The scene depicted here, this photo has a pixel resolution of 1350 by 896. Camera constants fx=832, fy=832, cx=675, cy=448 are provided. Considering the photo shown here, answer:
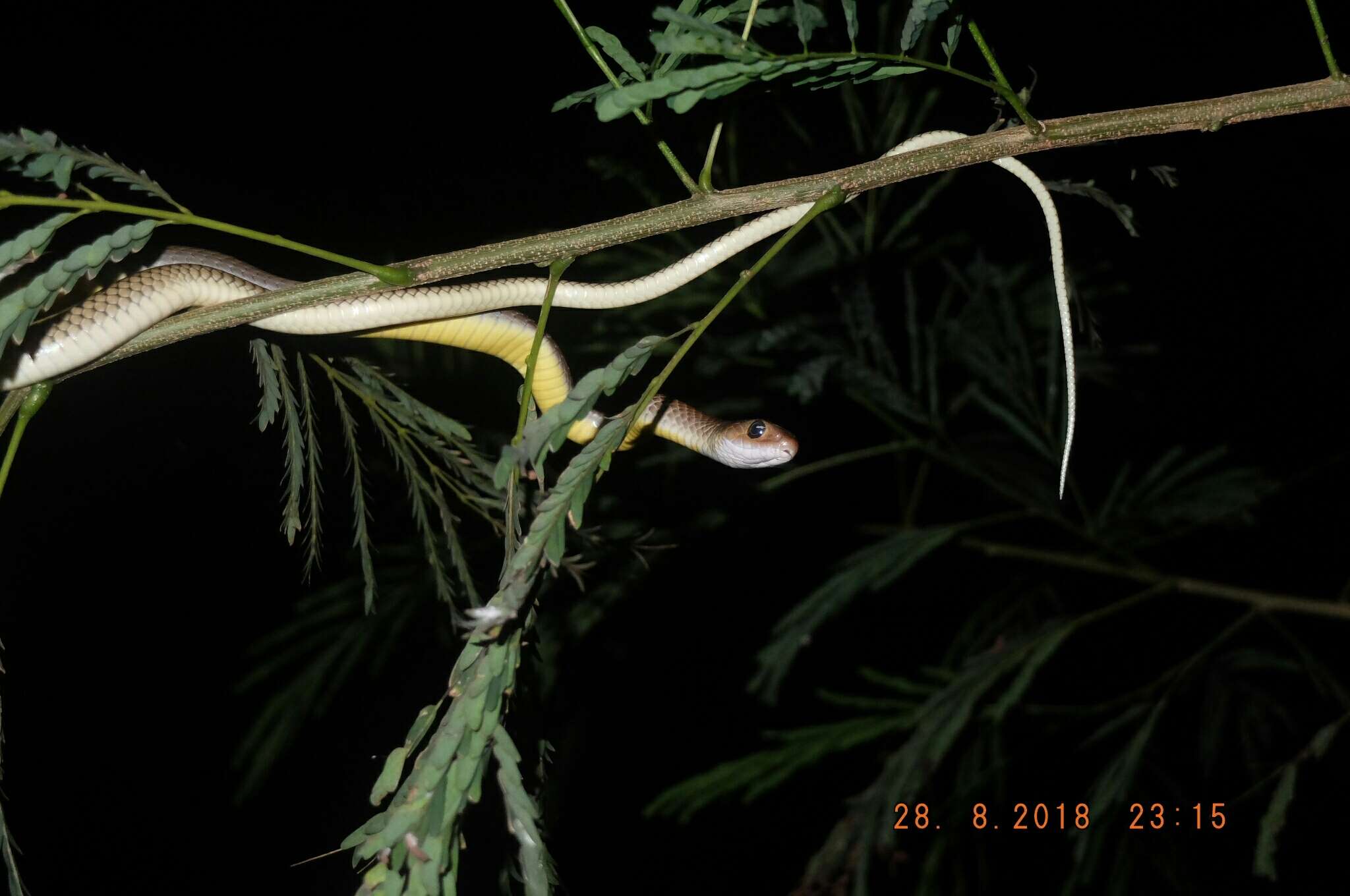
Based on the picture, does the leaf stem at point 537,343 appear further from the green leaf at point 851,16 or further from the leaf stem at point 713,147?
the green leaf at point 851,16

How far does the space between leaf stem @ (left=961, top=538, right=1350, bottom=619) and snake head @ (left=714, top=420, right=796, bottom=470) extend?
3.83 feet

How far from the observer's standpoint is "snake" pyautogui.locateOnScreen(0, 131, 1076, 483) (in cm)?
98

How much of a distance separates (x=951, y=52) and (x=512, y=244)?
52 cm

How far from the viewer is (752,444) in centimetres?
181

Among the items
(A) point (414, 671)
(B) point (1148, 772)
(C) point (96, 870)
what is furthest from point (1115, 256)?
(C) point (96, 870)

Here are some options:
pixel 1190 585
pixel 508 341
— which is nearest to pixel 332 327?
pixel 508 341

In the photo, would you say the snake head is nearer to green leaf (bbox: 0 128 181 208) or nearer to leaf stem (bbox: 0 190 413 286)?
leaf stem (bbox: 0 190 413 286)

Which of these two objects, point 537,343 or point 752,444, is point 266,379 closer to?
point 537,343

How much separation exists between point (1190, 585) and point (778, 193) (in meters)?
2.23
